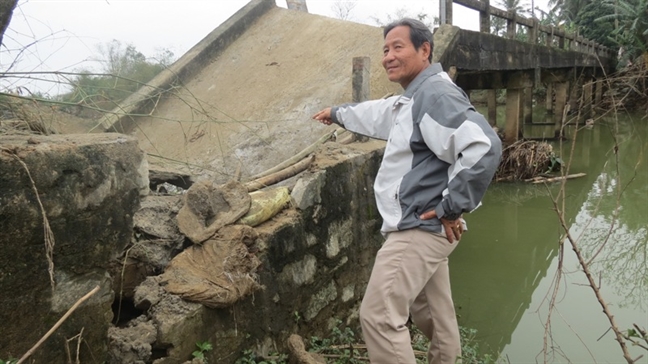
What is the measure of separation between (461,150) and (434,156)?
0.16 meters

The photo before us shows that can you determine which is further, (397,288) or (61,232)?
(397,288)

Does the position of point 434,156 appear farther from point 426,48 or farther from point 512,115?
point 512,115

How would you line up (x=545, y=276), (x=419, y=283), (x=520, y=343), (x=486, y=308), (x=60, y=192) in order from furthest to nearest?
(x=545, y=276), (x=486, y=308), (x=520, y=343), (x=419, y=283), (x=60, y=192)

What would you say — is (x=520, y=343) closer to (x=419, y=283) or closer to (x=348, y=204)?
(x=348, y=204)

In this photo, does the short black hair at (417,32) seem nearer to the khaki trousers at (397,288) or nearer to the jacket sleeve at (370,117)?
the jacket sleeve at (370,117)

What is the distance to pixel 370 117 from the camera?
2.64 meters

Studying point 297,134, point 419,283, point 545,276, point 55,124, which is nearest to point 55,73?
point 55,124

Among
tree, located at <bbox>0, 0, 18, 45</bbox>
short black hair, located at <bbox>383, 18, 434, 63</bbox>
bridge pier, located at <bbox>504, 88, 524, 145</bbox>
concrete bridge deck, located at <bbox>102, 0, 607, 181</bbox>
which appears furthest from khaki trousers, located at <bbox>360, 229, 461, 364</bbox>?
bridge pier, located at <bbox>504, 88, 524, 145</bbox>

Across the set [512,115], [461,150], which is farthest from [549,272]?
[512,115]

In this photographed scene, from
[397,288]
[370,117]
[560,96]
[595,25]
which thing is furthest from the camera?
[595,25]

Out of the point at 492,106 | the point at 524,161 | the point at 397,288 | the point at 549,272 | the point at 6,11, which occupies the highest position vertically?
the point at 6,11

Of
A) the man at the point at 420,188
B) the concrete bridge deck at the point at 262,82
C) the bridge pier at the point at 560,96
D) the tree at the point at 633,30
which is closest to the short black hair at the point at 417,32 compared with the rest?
the man at the point at 420,188

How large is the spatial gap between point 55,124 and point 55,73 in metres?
0.99

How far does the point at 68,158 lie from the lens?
6.51ft
